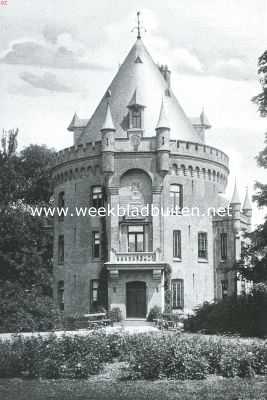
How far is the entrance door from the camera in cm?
3494

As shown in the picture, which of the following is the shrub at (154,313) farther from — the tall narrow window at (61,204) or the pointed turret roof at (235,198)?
the tall narrow window at (61,204)

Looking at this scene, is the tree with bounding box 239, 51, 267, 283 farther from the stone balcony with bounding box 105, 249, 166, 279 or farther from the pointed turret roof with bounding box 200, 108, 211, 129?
the pointed turret roof with bounding box 200, 108, 211, 129

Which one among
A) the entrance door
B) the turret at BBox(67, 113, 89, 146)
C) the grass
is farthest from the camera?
the turret at BBox(67, 113, 89, 146)

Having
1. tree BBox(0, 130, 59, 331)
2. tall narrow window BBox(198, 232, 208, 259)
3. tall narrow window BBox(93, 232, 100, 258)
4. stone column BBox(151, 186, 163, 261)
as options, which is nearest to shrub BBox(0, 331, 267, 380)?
tree BBox(0, 130, 59, 331)

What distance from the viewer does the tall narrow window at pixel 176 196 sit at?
3730 centimetres

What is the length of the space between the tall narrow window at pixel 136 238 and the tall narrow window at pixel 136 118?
6367 mm

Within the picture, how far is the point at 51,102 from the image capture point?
26312 millimetres

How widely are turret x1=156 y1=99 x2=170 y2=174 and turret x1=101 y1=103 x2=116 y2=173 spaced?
9.10ft

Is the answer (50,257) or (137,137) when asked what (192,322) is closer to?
(137,137)

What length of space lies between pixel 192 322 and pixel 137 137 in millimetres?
13875

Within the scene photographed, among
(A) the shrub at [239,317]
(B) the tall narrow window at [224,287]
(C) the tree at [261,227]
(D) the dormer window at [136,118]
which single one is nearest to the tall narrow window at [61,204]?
(D) the dormer window at [136,118]

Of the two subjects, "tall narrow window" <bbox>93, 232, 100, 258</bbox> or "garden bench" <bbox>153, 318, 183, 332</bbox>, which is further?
"tall narrow window" <bbox>93, 232, 100, 258</bbox>

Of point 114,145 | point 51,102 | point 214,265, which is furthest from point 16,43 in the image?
point 214,265

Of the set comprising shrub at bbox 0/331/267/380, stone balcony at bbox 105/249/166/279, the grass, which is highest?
stone balcony at bbox 105/249/166/279
